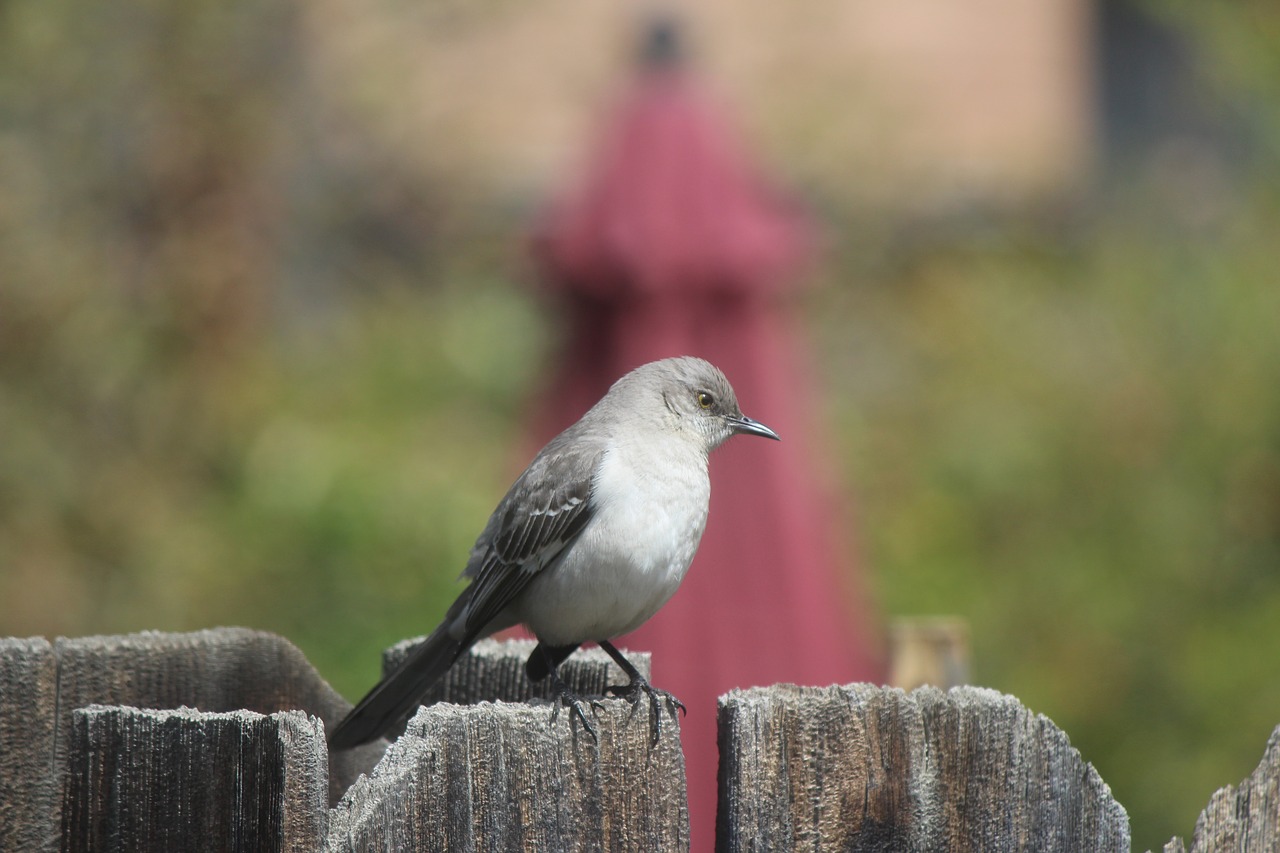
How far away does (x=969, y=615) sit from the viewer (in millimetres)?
7527

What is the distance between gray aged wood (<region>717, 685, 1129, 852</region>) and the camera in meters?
1.94

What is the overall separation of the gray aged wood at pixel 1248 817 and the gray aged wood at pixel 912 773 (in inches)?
4.3

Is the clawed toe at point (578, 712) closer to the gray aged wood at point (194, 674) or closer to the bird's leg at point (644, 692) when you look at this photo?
the bird's leg at point (644, 692)

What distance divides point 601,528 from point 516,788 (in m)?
1.41

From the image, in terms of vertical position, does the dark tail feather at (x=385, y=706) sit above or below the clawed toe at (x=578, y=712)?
above

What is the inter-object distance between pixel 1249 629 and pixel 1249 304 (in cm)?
164

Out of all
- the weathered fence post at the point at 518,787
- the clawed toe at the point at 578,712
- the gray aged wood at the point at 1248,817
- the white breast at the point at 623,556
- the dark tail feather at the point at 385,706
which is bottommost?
the gray aged wood at the point at 1248,817

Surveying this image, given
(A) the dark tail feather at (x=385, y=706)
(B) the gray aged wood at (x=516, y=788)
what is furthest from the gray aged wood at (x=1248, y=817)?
(A) the dark tail feather at (x=385, y=706)

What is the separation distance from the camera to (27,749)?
223cm

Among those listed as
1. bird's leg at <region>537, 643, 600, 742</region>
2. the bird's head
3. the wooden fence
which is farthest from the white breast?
the wooden fence

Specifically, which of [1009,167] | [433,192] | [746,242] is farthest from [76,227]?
[1009,167]

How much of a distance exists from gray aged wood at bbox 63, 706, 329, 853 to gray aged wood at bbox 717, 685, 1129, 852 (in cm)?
56

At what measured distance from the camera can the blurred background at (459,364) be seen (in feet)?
21.5

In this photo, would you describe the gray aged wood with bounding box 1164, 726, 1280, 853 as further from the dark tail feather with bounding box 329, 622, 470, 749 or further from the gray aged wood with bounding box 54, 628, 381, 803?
the gray aged wood with bounding box 54, 628, 381, 803
